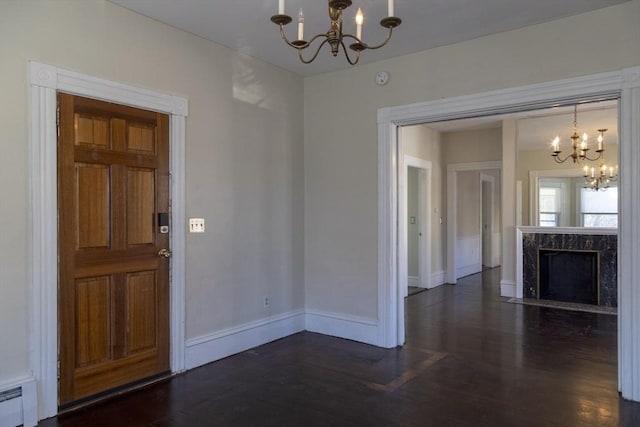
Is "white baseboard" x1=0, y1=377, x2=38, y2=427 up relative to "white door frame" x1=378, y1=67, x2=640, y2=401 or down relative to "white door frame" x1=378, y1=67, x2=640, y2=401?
down

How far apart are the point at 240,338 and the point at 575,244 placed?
5132 mm

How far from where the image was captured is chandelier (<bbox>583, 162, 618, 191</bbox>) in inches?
323

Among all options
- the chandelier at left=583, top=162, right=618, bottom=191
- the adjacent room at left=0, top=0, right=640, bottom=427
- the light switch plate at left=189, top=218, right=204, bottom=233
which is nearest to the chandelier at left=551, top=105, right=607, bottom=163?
the chandelier at left=583, top=162, right=618, bottom=191

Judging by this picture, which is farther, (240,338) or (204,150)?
(240,338)

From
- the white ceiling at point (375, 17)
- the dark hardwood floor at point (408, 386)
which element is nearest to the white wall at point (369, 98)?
the white ceiling at point (375, 17)

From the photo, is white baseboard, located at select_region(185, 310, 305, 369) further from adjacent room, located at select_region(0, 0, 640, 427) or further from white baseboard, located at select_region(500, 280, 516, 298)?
white baseboard, located at select_region(500, 280, 516, 298)

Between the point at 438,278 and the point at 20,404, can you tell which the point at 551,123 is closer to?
the point at 438,278

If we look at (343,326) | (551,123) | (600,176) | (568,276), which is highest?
(551,123)

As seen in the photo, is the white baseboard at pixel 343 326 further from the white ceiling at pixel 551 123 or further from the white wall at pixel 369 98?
the white ceiling at pixel 551 123

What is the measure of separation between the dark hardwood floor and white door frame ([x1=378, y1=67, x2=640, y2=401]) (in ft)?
1.04

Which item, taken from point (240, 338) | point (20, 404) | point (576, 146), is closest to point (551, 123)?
point (576, 146)

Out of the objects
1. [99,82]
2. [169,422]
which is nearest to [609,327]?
[169,422]

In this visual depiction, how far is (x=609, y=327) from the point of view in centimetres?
501

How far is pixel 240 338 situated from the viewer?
13.6 ft
